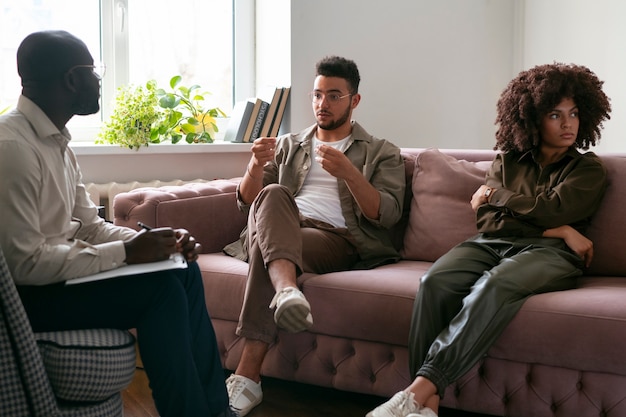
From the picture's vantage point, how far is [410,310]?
7.70 ft

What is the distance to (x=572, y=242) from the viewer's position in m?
2.45

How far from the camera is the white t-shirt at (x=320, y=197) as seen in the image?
113 inches

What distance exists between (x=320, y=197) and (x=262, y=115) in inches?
40.6

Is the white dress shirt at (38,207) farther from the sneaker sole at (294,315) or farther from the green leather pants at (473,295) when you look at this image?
the green leather pants at (473,295)

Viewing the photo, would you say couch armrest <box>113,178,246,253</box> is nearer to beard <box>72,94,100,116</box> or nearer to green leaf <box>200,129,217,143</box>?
green leaf <box>200,129,217,143</box>

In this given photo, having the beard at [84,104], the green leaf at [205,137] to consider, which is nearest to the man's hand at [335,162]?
the beard at [84,104]

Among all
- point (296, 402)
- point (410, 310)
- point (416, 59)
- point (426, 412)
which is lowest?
point (296, 402)

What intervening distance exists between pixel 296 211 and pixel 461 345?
77 cm

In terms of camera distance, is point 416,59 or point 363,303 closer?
point 363,303

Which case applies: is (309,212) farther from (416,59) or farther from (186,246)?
(416,59)

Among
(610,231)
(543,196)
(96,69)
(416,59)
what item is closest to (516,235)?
(543,196)

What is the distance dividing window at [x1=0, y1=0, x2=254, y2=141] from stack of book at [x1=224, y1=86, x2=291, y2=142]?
13.6 inches

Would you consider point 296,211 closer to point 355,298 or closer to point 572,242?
point 355,298

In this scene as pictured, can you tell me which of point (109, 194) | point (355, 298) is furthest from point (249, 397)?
point (109, 194)
